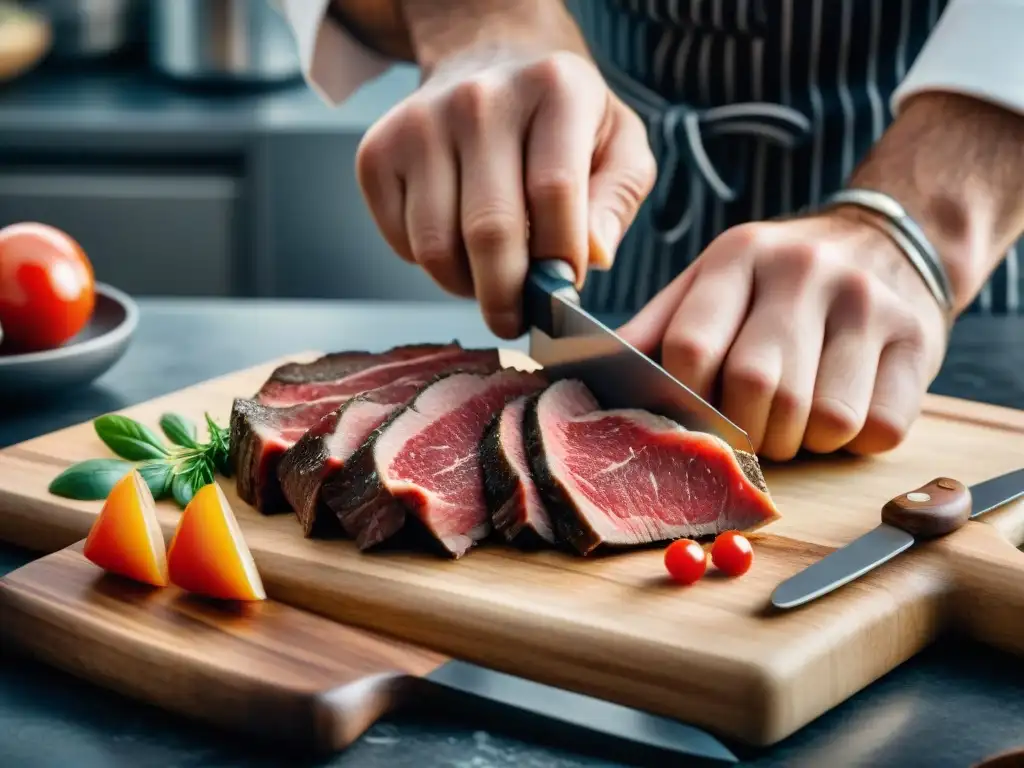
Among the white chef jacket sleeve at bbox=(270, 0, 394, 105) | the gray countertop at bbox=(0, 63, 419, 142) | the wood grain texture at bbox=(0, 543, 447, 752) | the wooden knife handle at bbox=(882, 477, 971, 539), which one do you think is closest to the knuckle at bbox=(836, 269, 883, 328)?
the wooden knife handle at bbox=(882, 477, 971, 539)

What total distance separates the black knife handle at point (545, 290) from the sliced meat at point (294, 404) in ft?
0.41

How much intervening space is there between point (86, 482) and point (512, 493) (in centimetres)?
58

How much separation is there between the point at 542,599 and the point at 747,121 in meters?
1.51

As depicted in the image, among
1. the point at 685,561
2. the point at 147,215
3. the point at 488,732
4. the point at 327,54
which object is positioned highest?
the point at 327,54

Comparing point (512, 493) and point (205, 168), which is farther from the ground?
point (512, 493)

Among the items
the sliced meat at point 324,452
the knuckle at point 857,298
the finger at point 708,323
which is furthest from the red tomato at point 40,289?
the knuckle at point 857,298

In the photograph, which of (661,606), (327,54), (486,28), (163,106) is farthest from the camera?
(163,106)

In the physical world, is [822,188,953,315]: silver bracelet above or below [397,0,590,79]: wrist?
below

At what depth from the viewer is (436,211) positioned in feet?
6.48

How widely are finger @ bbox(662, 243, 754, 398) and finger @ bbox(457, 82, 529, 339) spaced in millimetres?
238

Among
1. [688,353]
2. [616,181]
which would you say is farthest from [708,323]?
[616,181]

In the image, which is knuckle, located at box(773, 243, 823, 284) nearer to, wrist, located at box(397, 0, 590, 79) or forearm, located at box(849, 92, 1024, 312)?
forearm, located at box(849, 92, 1024, 312)

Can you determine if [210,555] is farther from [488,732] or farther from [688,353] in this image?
[688,353]

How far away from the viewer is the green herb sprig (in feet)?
5.80
